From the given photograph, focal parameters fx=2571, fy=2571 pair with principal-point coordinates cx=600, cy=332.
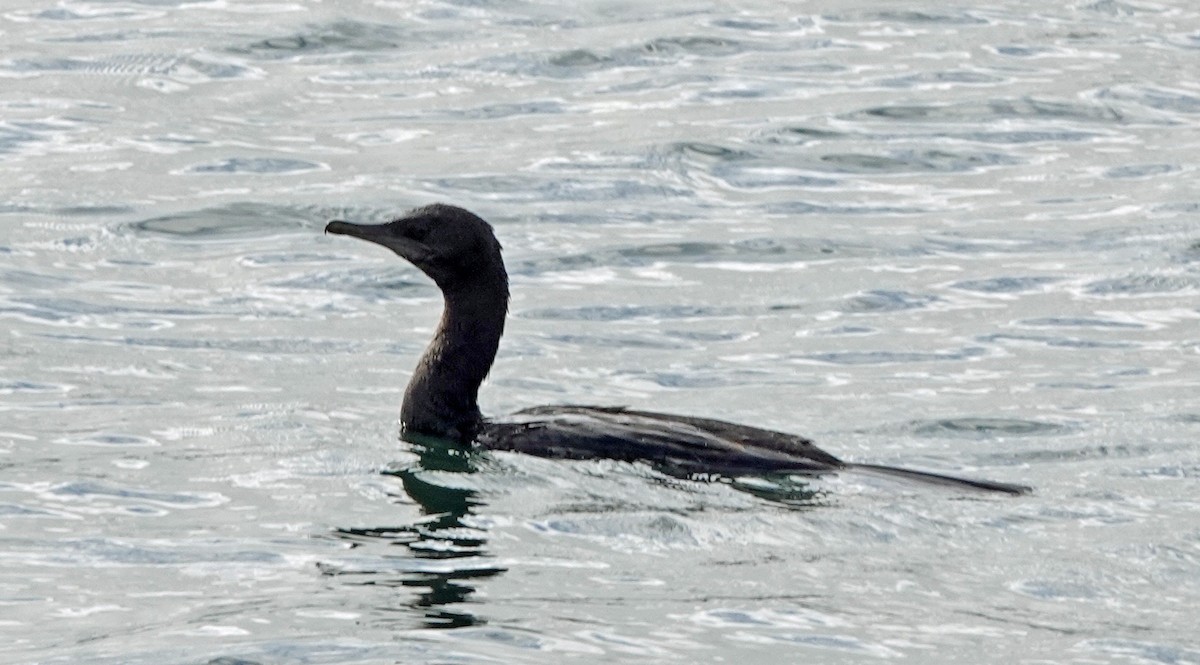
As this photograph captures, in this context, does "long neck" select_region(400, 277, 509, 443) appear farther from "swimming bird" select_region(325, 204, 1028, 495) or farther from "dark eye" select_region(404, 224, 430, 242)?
"dark eye" select_region(404, 224, 430, 242)

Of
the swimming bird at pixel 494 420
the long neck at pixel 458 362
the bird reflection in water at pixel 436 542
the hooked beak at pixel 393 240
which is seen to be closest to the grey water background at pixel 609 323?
the bird reflection in water at pixel 436 542

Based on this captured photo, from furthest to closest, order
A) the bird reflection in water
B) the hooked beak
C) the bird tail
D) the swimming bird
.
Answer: the hooked beak, the swimming bird, the bird tail, the bird reflection in water

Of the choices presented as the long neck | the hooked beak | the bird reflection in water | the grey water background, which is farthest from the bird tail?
the hooked beak

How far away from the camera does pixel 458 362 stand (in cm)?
1097

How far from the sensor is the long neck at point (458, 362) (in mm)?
10898

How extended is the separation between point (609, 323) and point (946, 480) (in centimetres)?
406

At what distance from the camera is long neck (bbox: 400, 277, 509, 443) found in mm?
10898

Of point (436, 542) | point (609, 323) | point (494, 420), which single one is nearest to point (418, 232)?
point (494, 420)

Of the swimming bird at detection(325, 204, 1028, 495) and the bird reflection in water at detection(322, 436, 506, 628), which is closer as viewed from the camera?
the bird reflection in water at detection(322, 436, 506, 628)

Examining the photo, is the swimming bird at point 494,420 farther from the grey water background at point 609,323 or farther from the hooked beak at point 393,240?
the grey water background at point 609,323

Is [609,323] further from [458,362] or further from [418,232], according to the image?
[418,232]

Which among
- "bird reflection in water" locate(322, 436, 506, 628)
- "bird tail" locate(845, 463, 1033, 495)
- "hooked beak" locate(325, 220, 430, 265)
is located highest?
"hooked beak" locate(325, 220, 430, 265)

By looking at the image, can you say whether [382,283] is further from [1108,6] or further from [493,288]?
[1108,6]

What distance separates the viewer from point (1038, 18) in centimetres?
2123
